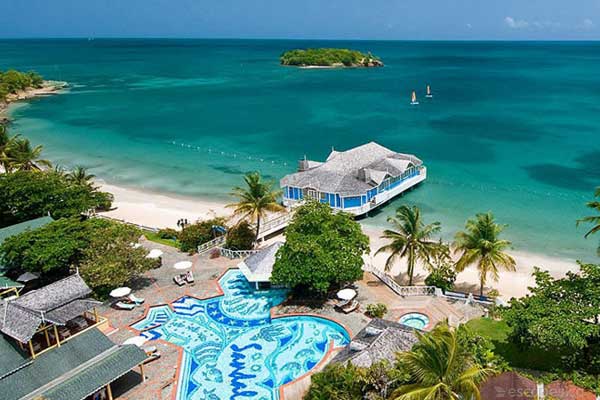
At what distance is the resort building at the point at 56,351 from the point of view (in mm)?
21109

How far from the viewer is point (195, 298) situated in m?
31.5

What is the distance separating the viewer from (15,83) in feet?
406

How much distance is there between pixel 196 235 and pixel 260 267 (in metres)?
8.71

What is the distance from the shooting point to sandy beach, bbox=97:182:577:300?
114 ft

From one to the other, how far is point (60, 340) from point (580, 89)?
13468 cm

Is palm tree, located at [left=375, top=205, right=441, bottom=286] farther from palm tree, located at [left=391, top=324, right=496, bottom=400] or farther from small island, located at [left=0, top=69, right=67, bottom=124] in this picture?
small island, located at [left=0, top=69, right=67, bottom=124]

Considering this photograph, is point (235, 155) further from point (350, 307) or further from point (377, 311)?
point (377, 311)

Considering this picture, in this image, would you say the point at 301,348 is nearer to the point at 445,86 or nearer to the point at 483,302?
the point at 483,302

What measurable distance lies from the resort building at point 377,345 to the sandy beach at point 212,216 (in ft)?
37.9

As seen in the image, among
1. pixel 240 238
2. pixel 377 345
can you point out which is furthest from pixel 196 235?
pixel 377 345

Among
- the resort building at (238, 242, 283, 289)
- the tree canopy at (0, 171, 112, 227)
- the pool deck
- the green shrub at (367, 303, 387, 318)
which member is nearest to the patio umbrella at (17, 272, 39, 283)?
the pool deck

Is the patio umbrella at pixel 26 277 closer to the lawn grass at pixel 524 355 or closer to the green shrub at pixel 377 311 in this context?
the green shrub at pixel 377 311

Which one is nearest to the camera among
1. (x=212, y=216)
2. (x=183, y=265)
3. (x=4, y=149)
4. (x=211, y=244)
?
(x=183, y=265)

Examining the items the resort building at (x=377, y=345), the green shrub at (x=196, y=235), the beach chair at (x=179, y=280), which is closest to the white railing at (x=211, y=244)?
the green shrub at (x=196, y=235)
